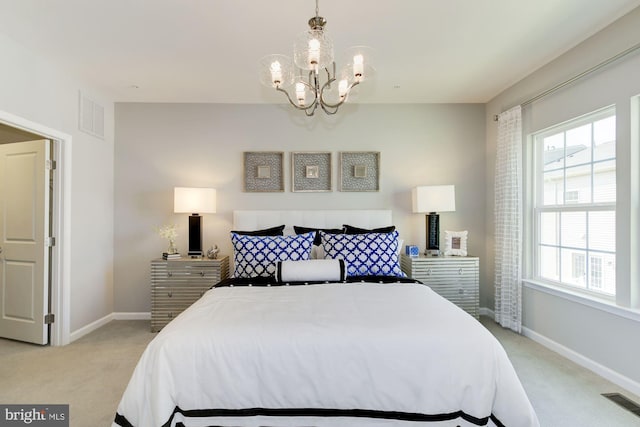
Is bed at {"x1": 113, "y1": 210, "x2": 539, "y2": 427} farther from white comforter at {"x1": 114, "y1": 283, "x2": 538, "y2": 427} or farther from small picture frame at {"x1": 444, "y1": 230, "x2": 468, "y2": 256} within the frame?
small picture frame at {"x1": 444, "y1": 230, "x2": 468, "y2": 256}

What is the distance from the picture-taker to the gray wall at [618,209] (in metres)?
2.26

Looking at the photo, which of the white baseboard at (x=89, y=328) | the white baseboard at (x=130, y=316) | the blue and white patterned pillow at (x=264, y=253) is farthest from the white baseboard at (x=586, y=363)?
the white baseboard at (x=89, y=328)

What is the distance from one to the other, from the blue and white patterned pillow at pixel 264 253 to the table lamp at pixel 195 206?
704mm

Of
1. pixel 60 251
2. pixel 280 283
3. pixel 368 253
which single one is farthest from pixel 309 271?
pixel 60 251

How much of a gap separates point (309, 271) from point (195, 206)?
63.6 inches

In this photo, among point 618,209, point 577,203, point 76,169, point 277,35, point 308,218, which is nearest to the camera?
point 618,209

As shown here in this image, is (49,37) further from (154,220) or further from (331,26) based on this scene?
(331,26)

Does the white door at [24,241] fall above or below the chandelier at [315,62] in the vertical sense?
below

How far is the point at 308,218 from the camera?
12.4 feet

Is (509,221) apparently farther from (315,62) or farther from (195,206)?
(195,206)

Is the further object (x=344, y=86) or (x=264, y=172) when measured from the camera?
(x=264, y=172)

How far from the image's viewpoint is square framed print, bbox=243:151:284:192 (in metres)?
3.88

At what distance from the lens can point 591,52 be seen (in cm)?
254

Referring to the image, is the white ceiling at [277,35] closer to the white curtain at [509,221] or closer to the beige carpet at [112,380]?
the white curtain at [509,221]
